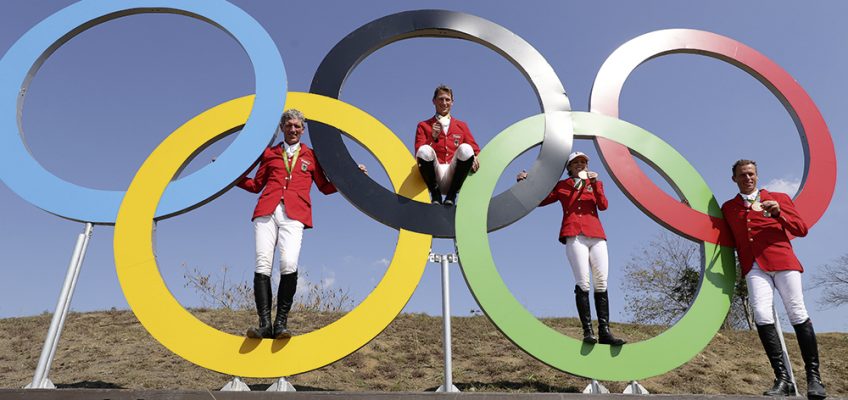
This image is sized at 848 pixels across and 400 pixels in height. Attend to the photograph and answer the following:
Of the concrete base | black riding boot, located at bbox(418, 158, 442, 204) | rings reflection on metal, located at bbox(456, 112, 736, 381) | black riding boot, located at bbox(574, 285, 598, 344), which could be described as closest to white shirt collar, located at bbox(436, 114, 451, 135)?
rings reflection on metal, located at bbox(456, 112, 736, 381)

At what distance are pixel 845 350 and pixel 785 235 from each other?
15.5ft

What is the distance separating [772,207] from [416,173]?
3.19 metres

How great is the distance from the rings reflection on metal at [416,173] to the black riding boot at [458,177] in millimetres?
114

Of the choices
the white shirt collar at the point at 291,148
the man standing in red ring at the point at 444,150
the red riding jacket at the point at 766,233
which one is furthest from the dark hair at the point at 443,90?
the red riding jacket at the point at 766,233

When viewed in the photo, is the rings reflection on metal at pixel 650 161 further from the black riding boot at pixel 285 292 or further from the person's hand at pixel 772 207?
the black riding boot at pixel 285 292

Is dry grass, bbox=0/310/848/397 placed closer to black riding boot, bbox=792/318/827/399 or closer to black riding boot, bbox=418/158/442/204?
black riding boot, bbox=792/318/827/399

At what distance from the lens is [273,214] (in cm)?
498

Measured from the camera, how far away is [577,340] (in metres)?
4.79

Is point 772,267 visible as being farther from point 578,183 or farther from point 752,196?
point 578,183

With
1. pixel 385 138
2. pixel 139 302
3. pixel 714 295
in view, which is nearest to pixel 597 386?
pixel 714 295

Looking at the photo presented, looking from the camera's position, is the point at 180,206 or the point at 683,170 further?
the point at 683,170

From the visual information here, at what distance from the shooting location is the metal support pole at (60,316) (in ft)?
15.0

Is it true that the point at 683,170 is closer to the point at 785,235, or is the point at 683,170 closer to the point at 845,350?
the point at 785,235

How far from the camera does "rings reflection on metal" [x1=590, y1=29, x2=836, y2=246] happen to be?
538cm
